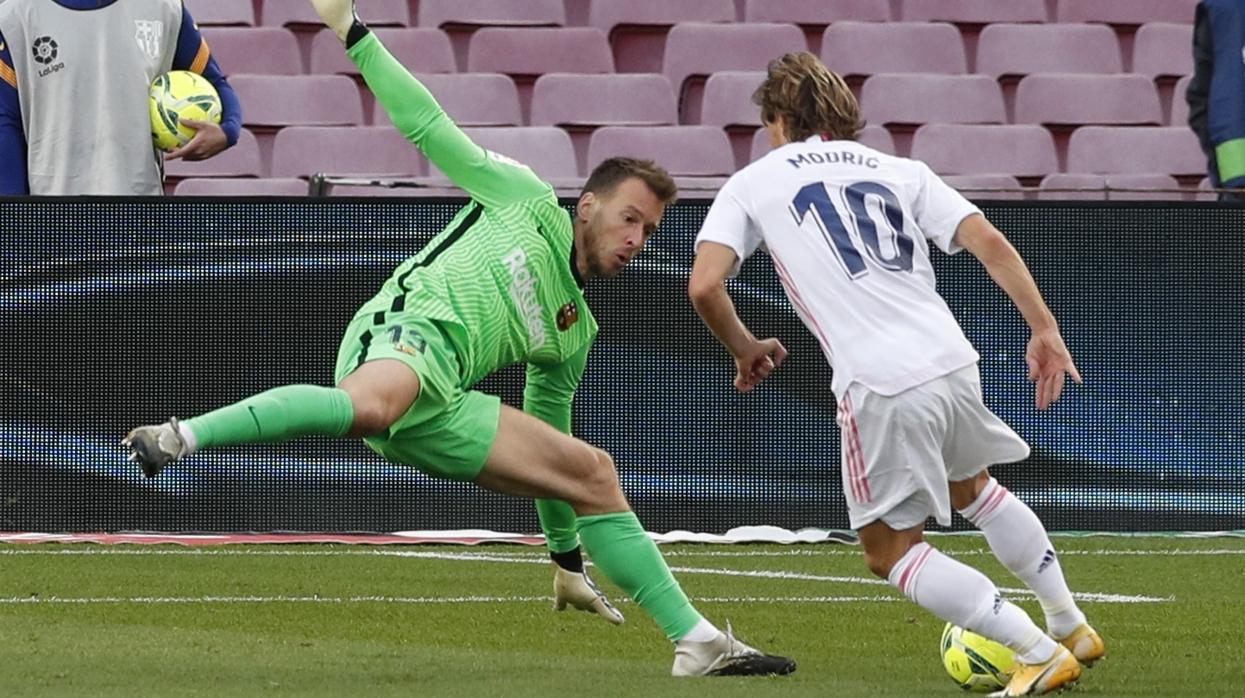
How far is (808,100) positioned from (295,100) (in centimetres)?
708

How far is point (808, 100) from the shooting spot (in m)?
5.15

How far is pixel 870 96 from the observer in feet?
39.3

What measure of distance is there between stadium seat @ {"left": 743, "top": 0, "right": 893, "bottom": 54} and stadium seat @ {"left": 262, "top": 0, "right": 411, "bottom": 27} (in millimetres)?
2021

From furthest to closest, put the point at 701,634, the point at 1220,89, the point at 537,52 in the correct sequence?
the point at 537,52 < the point at 1220,89 < the point at 701,634

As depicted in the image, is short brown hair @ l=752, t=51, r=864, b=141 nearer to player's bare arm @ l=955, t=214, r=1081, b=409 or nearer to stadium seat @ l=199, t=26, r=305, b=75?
player's bare arm @ l=955, t=214, r=1081, b=409

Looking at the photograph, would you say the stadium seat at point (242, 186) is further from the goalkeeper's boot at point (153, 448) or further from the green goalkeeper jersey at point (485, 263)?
the goalkeeper's boot at point (153, 448)

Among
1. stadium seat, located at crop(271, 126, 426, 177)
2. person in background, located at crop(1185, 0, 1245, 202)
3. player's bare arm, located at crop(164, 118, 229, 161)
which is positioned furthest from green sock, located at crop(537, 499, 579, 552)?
stadium seat, located at crop(271, 126, 426, 177)

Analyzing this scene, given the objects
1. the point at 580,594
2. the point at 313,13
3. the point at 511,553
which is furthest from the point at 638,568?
the point at 313,13

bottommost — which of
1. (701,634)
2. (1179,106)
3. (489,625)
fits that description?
(489,625)

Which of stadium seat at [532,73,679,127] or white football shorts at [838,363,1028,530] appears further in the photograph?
stadium seat at [532,73,679,127]

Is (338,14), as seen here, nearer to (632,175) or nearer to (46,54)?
(632,175)

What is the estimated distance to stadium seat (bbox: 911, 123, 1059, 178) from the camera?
38.4ft

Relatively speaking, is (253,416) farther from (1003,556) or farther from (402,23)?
(402,23)

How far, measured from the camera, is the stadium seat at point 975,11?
1298 centimetres
